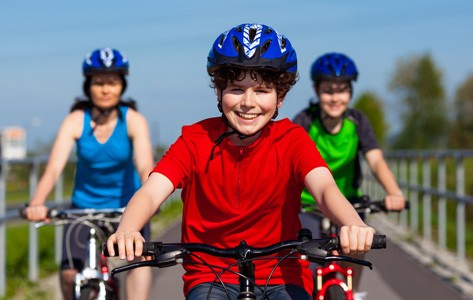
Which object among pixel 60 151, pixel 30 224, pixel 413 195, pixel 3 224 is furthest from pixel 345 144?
pixel 413 195

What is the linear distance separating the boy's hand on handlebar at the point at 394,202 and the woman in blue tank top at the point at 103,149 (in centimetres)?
154

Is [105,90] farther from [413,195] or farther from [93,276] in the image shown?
[413,195]

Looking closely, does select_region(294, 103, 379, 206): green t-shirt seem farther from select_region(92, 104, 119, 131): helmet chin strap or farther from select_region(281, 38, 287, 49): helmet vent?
select_region(281, 38, 287, 49): helmet vent

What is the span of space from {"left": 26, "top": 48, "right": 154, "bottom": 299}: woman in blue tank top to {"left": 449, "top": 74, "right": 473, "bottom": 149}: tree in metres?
84.9

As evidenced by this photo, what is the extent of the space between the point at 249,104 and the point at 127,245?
965 millimetres

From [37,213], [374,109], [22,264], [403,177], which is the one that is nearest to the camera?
[37,213]

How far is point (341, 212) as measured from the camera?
4043mm

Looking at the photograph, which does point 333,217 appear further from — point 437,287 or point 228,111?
point 437,287

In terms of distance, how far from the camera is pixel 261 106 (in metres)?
4.44

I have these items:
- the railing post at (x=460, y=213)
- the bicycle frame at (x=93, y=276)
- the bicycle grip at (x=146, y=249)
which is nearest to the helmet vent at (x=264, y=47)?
the bicycle grip at (x=146, y=249)

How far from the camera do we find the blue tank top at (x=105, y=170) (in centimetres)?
662

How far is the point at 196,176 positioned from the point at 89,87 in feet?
8.24

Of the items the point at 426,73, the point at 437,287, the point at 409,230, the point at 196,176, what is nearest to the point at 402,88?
the point at 426,73

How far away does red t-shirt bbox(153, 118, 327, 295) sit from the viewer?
4461 mm
